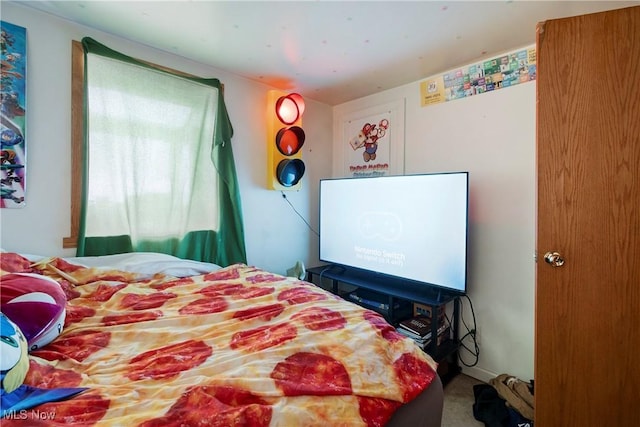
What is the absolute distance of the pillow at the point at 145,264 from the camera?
172 centimetres

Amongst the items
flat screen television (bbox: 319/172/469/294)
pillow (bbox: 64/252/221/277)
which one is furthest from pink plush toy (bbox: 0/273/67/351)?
flat screen television (bbox: 319/172/469/294)

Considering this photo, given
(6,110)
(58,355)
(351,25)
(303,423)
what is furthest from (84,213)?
(351,25)

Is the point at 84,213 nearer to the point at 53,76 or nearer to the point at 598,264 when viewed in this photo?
the point at 53,76

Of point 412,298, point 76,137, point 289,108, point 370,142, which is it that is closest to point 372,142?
point 370,142

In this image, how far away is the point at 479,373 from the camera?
2.16 m

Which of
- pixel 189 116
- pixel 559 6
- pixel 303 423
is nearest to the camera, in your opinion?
pixel 303 423

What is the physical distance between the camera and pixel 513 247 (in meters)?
2.01

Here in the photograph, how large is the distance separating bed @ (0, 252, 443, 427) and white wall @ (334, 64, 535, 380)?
4.33 ft

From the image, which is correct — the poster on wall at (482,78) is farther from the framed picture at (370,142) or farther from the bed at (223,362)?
the bed at (223,362)

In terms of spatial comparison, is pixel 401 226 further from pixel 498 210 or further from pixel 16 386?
pixel 16 386

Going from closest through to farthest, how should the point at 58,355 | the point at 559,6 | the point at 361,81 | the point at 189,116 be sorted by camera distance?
the point at 58,355, the point at 559,6, the point at 189,116, the point at 361,81

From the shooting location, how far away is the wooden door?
1192 millimetres

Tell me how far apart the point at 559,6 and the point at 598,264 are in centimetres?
134

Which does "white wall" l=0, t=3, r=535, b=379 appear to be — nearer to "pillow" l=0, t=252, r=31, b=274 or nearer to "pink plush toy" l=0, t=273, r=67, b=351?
"pillow" l=0, t=252, r=31, b=274
